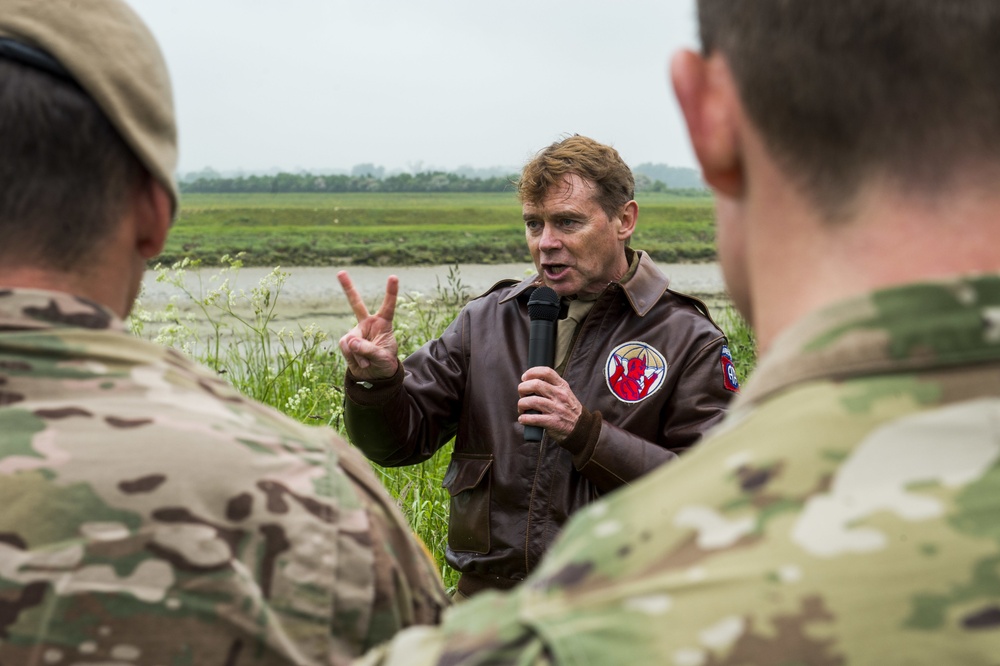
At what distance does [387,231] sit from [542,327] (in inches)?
2032

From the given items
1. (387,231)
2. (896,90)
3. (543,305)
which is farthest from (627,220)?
(387,231)

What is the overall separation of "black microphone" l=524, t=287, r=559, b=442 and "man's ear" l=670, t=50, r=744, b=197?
2.57 meters

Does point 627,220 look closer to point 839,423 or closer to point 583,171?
point 583,171

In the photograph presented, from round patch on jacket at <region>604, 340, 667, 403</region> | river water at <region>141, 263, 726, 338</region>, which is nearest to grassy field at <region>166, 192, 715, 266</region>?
river water at <region>141, 263, 726, 338</region>

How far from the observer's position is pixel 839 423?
89cm

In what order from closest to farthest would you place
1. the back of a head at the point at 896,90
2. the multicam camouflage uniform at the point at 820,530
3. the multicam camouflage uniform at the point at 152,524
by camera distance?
the multicam camouflage uniform at the point at 820,530
the back of a head at the point at 896,90
the multicam camouflage uniform at the point at 152,524

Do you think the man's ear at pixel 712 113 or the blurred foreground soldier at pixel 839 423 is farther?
the man's ear at pixel 712 113

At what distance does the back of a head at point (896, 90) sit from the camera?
37.1 inches

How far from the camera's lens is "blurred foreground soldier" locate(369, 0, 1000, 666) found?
830mm

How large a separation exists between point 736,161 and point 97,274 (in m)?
0.88

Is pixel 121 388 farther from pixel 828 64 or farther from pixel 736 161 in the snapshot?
pixel 828 64

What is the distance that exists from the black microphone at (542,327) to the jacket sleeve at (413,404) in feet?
→ 1.02

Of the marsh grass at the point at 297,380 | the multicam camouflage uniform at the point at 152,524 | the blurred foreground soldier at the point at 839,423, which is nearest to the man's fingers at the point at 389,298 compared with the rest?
the marsh grass at the point at 297,380

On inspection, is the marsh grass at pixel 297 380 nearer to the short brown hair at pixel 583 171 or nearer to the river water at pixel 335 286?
the short brown hair at pixel 583 171
